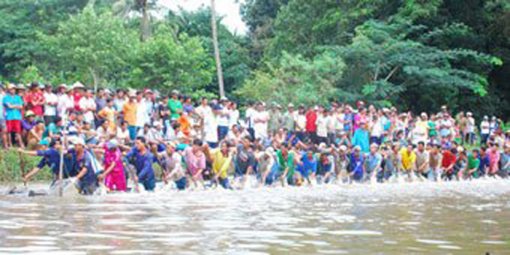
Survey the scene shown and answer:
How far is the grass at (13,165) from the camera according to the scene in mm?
26062

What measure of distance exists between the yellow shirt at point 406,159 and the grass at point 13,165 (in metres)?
11.4

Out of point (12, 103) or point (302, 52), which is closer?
point (12, 103)

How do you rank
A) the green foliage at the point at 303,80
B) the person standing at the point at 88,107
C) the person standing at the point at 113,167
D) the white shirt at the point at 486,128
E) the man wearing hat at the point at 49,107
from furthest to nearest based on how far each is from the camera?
the green foliage at the point at 303,80
the white shirt at the point at 486,128
the person standing at the point at 88,107
the man wearing hat at the point at 49,107
the person standing at the point at 113,167

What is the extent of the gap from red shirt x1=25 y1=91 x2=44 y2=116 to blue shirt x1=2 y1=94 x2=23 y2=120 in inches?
26.5

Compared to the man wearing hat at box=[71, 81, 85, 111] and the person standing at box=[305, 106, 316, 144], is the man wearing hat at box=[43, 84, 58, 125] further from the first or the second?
the person standing at box=[305, 106, 316, 144]

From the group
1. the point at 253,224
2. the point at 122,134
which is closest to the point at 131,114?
the point at 122,134

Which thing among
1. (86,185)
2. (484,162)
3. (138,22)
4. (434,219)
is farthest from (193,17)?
(434,219)

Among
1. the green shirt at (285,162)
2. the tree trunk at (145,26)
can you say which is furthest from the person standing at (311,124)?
the tree trunk at (145,26)

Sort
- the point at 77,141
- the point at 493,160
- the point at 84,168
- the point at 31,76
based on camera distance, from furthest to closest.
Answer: the point at 31,76 → the point at 493,160 → the point at 77,141 → the point at 84,168

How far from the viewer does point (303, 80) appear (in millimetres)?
44656

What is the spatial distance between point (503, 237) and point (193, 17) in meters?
45.7

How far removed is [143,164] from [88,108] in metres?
3.49

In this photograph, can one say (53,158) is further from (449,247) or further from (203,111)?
(449,247)

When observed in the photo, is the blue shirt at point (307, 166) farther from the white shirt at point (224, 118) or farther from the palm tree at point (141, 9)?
the palm tree at point (141, 9)
